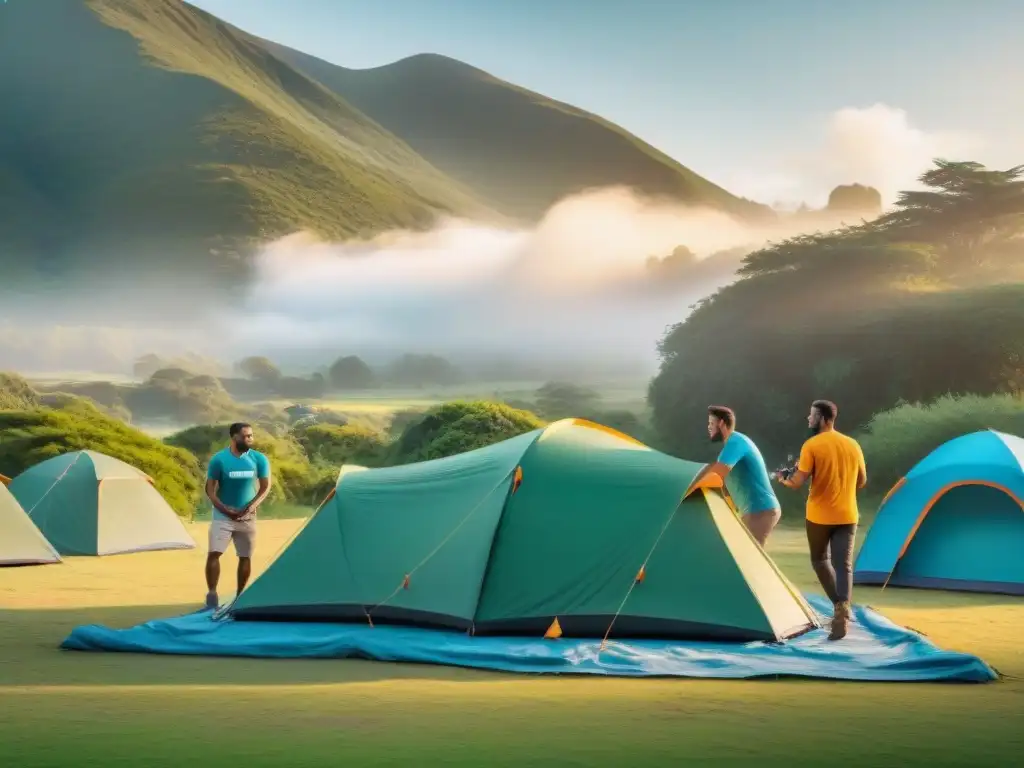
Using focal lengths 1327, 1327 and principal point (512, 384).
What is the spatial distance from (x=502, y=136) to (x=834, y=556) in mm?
97408

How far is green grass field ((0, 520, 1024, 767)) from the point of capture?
640 cm

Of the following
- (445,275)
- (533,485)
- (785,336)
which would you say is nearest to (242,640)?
(533,485)

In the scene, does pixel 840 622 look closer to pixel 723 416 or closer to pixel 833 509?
pixel 833 509

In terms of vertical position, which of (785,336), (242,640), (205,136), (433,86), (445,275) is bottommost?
(242,640)

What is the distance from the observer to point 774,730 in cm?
692

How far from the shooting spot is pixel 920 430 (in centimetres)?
3183

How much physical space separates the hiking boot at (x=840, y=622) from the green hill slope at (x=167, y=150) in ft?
256

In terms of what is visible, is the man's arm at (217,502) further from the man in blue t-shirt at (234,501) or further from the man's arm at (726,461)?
the man's arm at (726,461)

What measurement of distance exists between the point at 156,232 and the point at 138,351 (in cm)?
1465

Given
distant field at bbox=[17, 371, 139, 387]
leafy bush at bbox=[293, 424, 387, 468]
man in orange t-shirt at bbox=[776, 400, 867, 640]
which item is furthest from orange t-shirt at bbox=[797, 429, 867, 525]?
distant field at bbox=[17, 371, 139, 387]

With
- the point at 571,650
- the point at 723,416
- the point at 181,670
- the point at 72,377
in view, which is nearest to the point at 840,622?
the point at 723,416

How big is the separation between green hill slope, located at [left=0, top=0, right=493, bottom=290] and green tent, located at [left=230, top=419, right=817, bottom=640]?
76218mm

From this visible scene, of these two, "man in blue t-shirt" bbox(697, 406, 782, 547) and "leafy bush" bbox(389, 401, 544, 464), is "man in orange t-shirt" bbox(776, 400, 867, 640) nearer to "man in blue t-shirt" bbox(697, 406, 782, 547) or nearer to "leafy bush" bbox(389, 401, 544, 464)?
"man in blue t-shirt" bbox(697, 406, 782, 547)

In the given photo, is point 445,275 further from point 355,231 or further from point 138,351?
point 138,351
